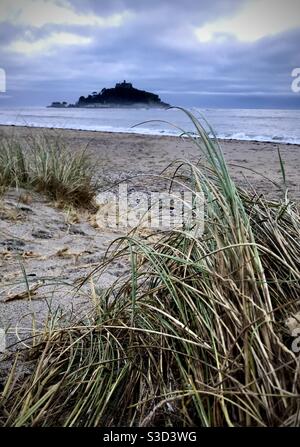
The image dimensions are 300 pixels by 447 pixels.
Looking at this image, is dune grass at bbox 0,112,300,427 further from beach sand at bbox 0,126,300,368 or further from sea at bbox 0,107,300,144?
sea at bbox 0,107,300,144

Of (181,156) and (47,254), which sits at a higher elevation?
(181,156)

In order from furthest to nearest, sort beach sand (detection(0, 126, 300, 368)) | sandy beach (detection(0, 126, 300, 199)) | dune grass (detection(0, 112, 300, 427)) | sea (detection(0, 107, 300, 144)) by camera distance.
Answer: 1. sea (detection(0, 107, 300, 144))
2. sandy beach (detection(0, 126, 300, 199))
3. beach sand (detection(0, 126, 300, 368))
4. dune grass (detection(0, 112, 300, 427))

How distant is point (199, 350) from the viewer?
3.17 ft

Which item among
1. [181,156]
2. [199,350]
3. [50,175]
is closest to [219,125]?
[181,156]

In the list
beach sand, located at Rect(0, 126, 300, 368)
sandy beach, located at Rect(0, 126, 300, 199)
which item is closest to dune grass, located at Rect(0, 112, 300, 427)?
beach sand, located at Rect(0, 126, 300, 368)

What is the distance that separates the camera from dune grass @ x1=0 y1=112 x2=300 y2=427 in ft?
2.77

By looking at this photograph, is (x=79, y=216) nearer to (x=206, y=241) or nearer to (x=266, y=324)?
(x=206, y=241)

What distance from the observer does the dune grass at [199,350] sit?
0.84 metres

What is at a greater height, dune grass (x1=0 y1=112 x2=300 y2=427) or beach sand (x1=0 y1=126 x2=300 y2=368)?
dune grass (x1=0 y1=112 x2=300 y2=427)

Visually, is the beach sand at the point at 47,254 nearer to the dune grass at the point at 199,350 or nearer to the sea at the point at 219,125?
the dune grass at the point at 199,350

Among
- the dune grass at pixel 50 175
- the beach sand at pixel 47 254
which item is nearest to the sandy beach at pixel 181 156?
the beach sand at pixel 47 254

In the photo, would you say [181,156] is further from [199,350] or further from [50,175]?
[199,350]
